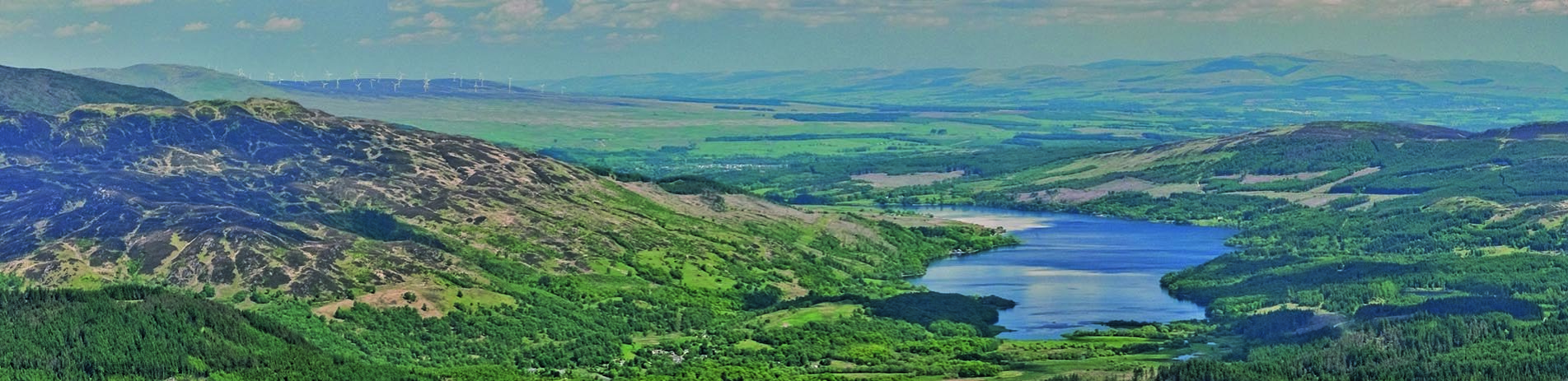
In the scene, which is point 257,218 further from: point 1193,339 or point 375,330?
point 1193,339

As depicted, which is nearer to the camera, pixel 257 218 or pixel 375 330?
pixel 375 330

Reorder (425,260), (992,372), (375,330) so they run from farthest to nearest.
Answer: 1. (425,260)
2. (375,330)
3. (992,372)

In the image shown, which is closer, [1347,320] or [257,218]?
[1347,320]

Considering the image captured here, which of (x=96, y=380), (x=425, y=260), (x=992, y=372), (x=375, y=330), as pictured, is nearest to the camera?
(x=96, y=380)

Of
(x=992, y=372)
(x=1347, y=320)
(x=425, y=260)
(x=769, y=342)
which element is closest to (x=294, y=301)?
(x=425, y=260)

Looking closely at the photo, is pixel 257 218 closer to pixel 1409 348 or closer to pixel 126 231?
pixel 126 231

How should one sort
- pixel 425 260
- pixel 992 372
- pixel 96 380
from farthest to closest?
pixel 425 260
pixel 992 372
pixel 96 380

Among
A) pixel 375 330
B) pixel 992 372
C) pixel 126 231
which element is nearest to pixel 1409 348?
pixel 992 372

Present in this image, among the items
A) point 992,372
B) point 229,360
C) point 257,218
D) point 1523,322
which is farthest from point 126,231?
point 1523,322

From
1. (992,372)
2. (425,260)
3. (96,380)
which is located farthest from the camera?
(425,260)
